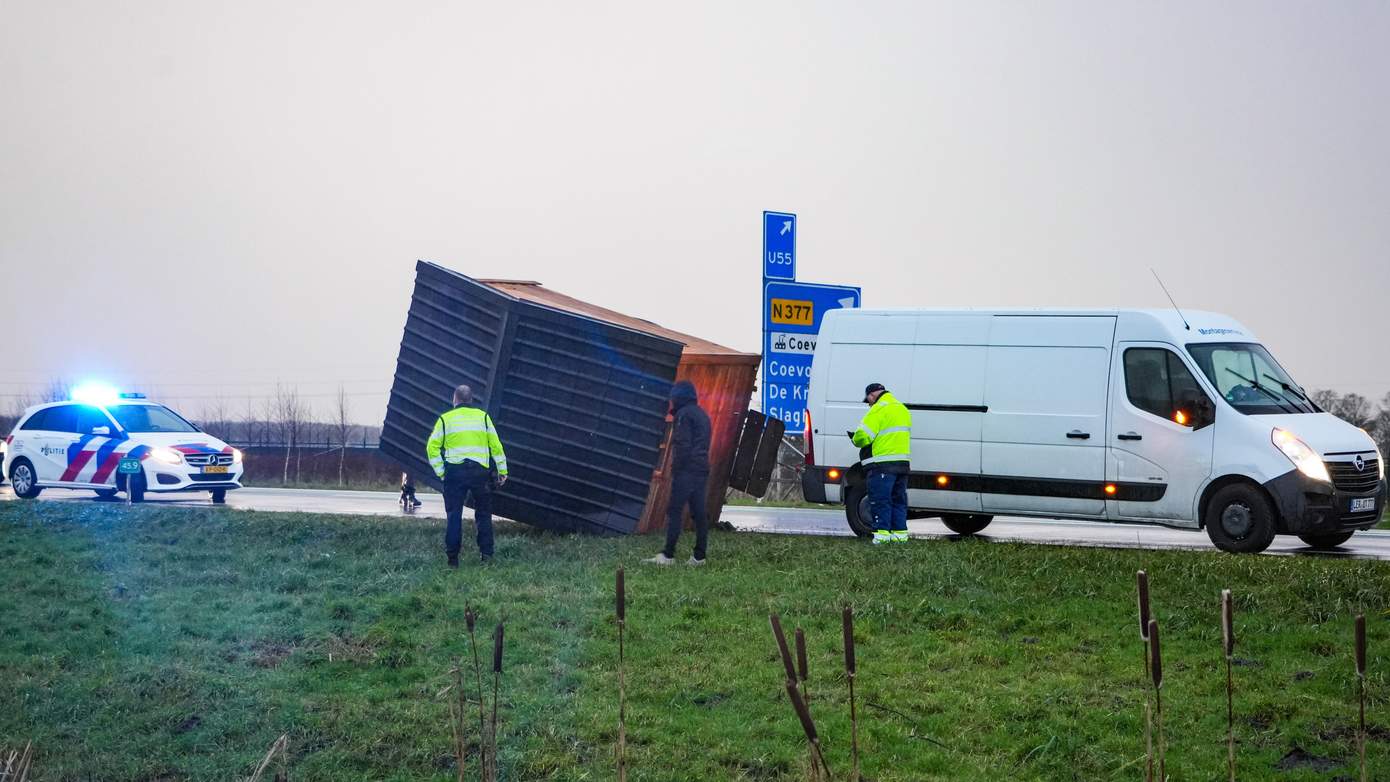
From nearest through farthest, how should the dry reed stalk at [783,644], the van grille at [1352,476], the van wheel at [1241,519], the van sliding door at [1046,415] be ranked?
the dry reed stalk at [783,644] → the van grille at [1352,476] → the van wheel at [1241,519] → the van sliding door at [1046,415]

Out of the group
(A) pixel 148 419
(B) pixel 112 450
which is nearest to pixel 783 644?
(B) pixel 112 450

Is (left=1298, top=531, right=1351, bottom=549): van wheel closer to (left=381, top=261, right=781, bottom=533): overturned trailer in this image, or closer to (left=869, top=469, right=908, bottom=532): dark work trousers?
(left=869, top=469, right=908, bottom=532): dark work trousers

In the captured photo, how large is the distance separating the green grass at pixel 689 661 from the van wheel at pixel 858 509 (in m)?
2.40

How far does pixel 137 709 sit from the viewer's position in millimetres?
7953

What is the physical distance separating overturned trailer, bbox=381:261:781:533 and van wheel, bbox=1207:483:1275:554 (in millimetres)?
5450

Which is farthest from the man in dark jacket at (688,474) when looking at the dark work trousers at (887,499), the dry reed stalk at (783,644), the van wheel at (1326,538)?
the dry reed stalk at (783,644)

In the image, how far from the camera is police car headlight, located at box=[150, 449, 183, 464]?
22219 mm

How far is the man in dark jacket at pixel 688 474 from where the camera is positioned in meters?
13.0

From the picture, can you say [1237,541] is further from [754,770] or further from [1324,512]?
[754,770]

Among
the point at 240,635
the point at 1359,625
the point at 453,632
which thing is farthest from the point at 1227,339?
the point at 1359,625

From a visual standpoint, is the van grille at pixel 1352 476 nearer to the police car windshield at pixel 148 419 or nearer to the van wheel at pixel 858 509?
the van wheel at pixel 858 509

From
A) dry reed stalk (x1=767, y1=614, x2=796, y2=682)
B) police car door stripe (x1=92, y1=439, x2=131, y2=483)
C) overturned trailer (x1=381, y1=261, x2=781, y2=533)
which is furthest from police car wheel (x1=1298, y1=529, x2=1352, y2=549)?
police car door stripe (x1=92, y1=439, x2=131, y2=483)

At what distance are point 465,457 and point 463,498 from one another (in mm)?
385

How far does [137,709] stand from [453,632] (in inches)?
87.6
